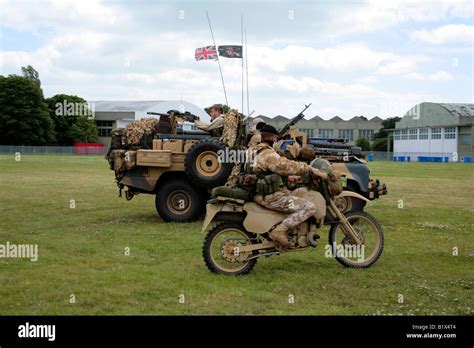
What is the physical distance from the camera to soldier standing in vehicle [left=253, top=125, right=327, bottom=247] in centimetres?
846

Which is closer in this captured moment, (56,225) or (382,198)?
(56,225)

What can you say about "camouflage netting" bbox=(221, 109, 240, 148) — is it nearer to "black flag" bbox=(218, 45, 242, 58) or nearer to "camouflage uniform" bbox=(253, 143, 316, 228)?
"black flag" bbox=(218, 45, 242, 58)

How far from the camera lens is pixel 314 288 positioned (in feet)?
26.3

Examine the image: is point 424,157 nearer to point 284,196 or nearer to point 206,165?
point 206,165

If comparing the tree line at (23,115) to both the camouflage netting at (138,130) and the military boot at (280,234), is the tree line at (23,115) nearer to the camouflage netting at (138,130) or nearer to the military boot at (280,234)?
the camouflage netting at (138,130)

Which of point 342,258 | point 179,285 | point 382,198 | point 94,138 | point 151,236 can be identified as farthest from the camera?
point 94,138

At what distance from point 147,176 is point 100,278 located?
5916 mm

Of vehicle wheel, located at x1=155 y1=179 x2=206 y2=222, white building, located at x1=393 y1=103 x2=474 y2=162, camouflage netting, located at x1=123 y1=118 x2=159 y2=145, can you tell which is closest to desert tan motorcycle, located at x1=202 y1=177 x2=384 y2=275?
vehicle wheel, located at x1=155 y1=179 x2=206 y2=222

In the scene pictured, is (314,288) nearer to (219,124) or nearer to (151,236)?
(151,236)

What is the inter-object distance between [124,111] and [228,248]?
290 ft

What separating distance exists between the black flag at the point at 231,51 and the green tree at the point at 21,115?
70720 mm

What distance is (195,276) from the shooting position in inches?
333

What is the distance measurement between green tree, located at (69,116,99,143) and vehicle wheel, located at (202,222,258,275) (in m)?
83.3
